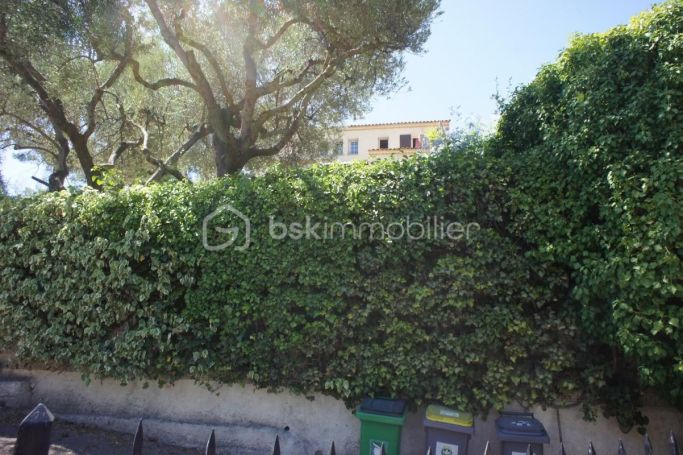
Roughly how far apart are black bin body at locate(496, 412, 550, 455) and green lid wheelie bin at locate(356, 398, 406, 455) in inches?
35.6

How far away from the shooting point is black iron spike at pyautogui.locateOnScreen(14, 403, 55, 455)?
1637mm

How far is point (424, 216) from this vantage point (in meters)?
4.52

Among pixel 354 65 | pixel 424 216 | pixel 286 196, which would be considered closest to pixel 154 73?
pixel 354 65

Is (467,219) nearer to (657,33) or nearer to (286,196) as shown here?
(286,196)

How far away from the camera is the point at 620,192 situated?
372cm

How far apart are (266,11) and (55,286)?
6461 mm

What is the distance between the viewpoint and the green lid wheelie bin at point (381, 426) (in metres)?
4.23

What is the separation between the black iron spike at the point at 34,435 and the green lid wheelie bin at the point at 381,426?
10.3 feet

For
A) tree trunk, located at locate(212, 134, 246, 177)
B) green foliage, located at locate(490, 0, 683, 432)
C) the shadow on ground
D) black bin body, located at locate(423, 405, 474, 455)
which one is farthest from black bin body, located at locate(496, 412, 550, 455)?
tree trunk, located at locate(212, 134, 246, 177)

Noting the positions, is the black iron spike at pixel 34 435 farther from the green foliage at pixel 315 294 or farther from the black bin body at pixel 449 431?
the black bin body at pixel 449 431

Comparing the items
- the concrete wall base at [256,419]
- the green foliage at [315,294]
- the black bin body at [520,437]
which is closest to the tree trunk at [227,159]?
the green foliage at [315,294]

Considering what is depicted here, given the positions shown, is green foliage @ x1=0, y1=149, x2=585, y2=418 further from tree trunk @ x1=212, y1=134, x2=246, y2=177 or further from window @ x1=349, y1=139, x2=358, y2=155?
window @ x1=349, y1=139, x2=358, y2=155

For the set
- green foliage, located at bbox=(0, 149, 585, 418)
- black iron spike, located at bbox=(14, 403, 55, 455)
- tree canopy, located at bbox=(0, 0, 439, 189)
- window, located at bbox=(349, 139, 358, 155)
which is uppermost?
window, located at bbox=(349, 139, 358, 155)

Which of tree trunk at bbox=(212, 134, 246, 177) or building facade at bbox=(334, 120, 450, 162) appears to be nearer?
tree trunk at bbox=(212, 134, 246, 177)
